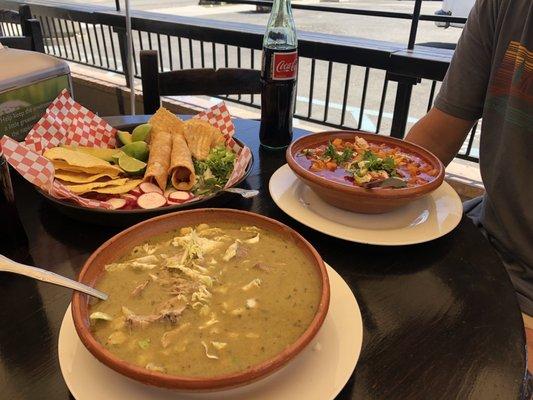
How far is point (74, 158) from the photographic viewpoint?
3.91 ft

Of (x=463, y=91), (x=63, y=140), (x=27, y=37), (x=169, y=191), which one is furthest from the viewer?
(x=27, y=37)

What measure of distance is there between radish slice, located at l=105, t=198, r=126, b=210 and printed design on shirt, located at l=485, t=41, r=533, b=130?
118 cm

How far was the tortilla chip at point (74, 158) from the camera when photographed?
1179mm

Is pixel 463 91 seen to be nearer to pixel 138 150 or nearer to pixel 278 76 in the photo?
pixel 278 76

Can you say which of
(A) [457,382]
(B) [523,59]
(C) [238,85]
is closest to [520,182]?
(B) [523,59]

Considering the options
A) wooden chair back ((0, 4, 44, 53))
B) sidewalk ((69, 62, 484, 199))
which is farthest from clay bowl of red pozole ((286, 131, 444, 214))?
sidewalk ((69, 62, 484, 199))

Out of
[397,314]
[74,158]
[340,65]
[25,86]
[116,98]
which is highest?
[25,86]

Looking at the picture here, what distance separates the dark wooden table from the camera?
27.7 inches

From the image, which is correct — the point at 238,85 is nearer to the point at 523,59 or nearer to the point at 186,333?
the point at 523,59

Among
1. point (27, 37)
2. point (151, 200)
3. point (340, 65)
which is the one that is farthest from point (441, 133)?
point (340, 65)

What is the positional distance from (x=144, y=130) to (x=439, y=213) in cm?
93

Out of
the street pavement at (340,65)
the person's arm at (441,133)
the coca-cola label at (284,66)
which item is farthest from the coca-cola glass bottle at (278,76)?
the street pavement at (340,65)

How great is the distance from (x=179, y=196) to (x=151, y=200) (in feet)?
0.26

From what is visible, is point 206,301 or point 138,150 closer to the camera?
point 206,301
